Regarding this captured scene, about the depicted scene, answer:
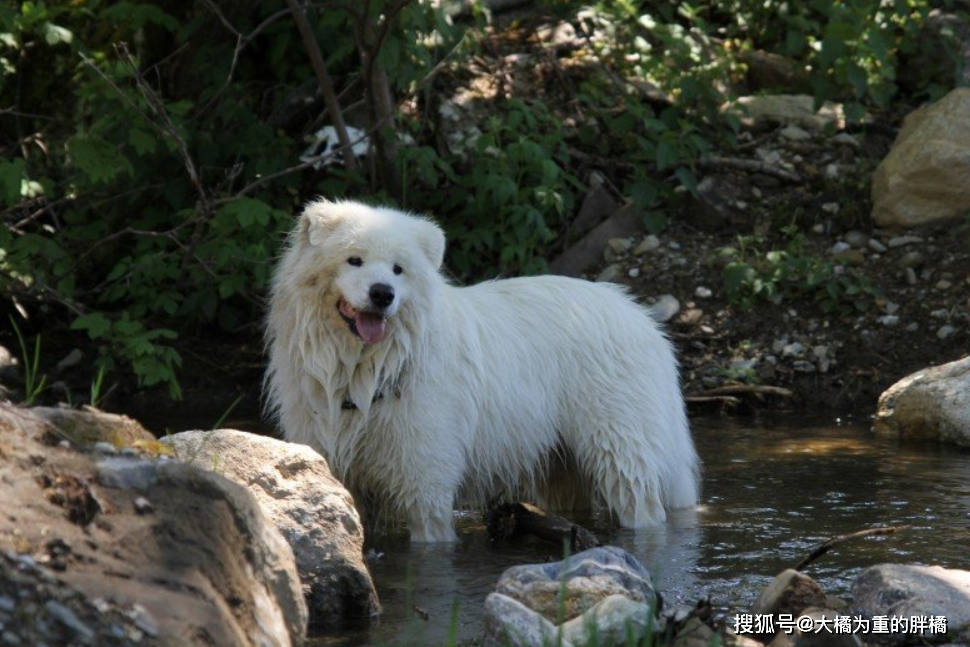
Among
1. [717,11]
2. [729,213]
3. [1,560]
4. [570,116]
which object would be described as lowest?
[1,560]

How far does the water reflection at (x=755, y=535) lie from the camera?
5348 mm

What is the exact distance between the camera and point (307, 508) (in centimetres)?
505

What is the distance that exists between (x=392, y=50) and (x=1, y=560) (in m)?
6.18

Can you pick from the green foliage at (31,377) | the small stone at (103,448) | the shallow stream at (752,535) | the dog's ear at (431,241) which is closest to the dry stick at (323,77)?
the shallow stream at (752,535)

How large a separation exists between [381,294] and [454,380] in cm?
72

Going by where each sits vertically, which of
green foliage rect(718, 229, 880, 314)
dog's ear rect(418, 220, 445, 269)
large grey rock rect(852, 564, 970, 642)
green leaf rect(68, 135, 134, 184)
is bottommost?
large grey rock rect(852, 564, 970, 642)

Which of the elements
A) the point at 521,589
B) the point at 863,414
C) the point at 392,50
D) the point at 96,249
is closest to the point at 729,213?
the point at 863,414

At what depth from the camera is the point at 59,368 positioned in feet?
31.3

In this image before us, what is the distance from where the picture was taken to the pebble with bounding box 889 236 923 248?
1038 cm

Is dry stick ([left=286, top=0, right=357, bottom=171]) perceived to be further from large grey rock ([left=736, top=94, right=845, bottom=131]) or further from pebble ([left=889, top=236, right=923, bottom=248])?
pebble ([left=889, top=236, right=923, bottom=248])

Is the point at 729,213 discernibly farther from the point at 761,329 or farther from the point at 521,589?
the point at 521,589

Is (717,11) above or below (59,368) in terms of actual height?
above

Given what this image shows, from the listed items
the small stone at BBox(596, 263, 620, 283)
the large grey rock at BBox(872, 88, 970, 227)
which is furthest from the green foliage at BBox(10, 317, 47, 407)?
the large grey rock at BBox(872, 88, 970, 227)

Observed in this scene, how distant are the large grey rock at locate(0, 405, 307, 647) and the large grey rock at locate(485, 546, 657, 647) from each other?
70 centimetres
